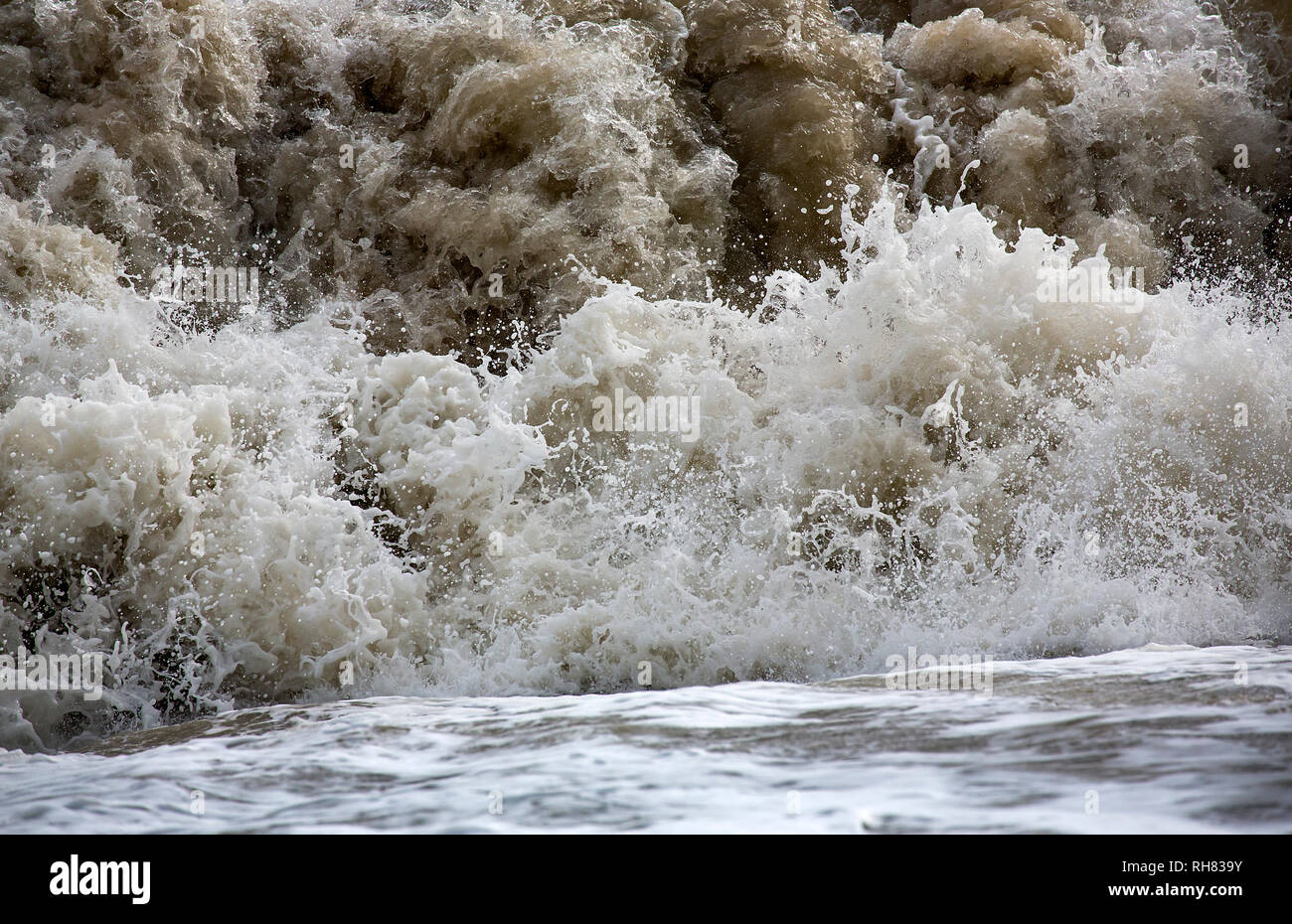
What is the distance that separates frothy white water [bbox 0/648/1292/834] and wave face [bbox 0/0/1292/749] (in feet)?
1.99

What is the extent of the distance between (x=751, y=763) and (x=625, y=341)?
124 inches

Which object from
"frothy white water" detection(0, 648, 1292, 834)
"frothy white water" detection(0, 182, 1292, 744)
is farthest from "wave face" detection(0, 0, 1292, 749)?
"frothy white water" detection(0, 648, 1292, 834)

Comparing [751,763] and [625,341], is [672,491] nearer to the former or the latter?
[625,341]

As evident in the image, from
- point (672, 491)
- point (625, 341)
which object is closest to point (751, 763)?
point (672, 491)

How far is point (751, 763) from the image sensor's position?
9.18ft

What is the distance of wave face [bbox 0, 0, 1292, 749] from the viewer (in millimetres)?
4293

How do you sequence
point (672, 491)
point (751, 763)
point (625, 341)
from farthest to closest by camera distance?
1. point (625, 341)
2. point (672, 491)
3. point (751, 763)

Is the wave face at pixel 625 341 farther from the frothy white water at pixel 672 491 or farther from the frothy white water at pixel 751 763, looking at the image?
the frothy white water at pixel 751 763

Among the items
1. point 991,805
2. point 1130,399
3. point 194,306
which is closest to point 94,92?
point 194,306

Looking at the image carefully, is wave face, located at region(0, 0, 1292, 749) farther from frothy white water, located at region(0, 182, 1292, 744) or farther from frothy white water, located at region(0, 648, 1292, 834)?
frothy white water, located at region(0, 648, 1292, 834)

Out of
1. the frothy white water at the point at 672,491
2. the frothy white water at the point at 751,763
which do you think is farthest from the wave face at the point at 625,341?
the frothy white water at the point at 751,763

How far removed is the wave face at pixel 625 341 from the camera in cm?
429

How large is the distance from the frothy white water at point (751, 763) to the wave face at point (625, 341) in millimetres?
608

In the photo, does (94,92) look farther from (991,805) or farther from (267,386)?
(991,805)
